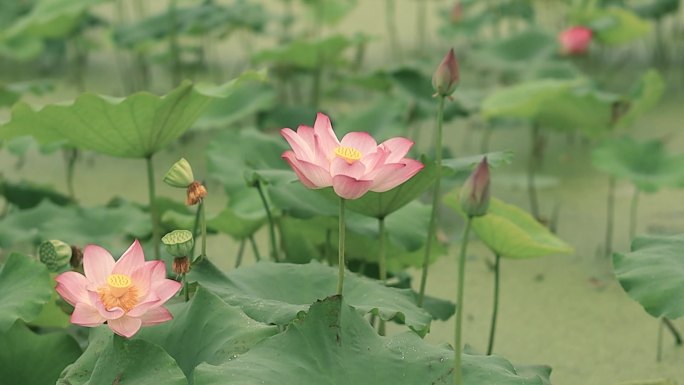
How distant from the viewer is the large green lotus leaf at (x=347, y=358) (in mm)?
1124

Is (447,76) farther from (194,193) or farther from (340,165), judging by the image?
(194,193)

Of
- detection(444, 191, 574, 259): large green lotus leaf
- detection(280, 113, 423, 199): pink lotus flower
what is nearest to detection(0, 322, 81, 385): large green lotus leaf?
detection(280, 113, 423, 199): pink lotus flower

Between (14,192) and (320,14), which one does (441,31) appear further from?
(14,192)

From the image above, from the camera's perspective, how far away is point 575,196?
2512 millimetres

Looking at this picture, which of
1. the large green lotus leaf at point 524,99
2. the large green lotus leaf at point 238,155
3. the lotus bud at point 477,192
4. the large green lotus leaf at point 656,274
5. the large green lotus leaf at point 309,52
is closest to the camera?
the lotus bud at point 477,192

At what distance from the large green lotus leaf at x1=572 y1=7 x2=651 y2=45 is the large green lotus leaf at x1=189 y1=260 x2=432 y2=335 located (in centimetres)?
173

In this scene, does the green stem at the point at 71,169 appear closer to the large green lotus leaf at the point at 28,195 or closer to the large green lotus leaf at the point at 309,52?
the large green lotus leaf at the point at 28,195

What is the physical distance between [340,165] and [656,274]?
18.4 inches

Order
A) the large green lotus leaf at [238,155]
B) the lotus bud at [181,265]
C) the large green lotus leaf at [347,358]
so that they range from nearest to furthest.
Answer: the large green lotus leaf at [347,358]
the lotus bud at [181,265]
the large green lotus leaf at [238,155]

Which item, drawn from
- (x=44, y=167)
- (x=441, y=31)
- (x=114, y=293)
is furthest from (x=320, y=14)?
(x=114, y=293)

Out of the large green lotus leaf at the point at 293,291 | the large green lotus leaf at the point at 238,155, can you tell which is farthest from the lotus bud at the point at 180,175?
the large green lotus leaf at the point at 238,155

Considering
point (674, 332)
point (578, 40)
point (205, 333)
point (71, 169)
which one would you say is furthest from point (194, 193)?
point (578, 40)

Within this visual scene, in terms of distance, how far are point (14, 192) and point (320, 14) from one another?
1.44 metres

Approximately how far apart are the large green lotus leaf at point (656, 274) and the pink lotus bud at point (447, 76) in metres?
0.33
